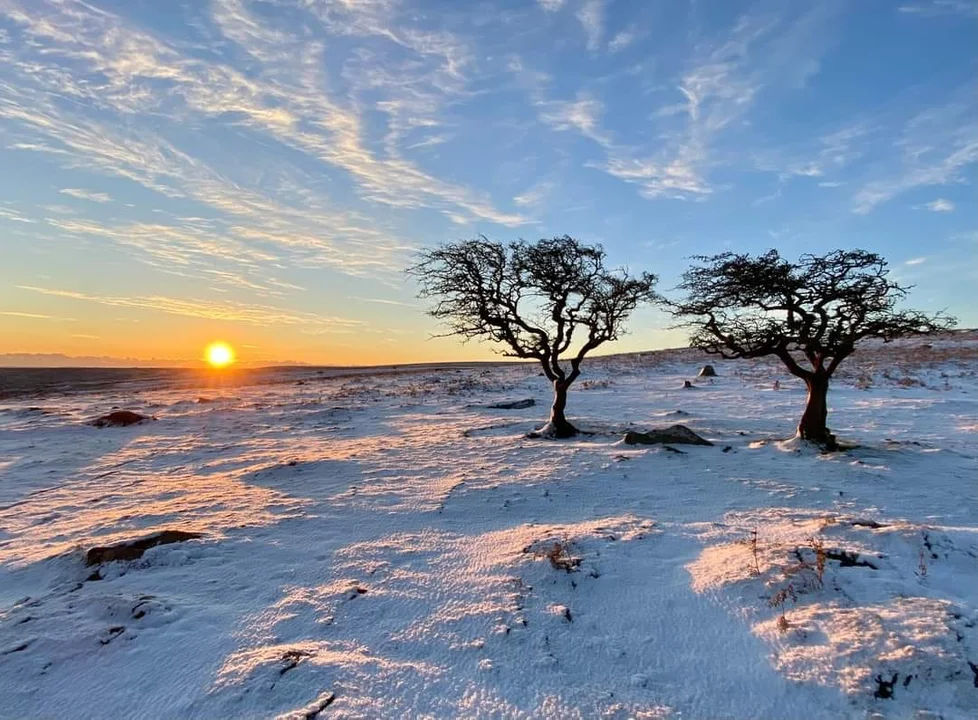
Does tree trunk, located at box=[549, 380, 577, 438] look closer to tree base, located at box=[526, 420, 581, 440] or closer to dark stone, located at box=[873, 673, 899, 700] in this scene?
tree base, located at box=[526, 420, 581, 440]

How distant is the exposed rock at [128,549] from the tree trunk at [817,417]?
14141 millimetres

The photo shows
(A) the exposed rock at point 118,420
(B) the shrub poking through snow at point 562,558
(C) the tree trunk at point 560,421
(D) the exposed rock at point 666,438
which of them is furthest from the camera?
(A) the exposed rock at point 118,420

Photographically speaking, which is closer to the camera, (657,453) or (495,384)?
(657,453)

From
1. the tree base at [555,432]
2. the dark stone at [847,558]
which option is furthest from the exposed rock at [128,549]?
the tree base at [555,432]

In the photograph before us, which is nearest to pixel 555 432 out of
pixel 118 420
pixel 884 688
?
pixel 884 688

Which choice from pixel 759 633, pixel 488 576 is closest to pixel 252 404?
pixel 488 576

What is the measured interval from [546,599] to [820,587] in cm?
301

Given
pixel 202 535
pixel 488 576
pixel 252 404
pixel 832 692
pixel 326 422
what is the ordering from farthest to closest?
pixel 252 404 < pixel 326 422 < pixel 202 535 < pixel 488 576 < pixel 832 692

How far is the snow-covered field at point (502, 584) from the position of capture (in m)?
4.72

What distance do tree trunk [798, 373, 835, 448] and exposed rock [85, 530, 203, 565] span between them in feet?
46.4

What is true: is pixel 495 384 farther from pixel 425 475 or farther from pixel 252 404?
pixel 425 475

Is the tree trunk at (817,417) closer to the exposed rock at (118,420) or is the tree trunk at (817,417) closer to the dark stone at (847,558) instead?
the dark stone at (847,558)

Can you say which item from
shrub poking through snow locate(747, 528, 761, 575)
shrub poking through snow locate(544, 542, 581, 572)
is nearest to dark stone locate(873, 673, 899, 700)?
shrub poking through snow locate(747, 528, 761, 575)

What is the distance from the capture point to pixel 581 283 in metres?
17.9
